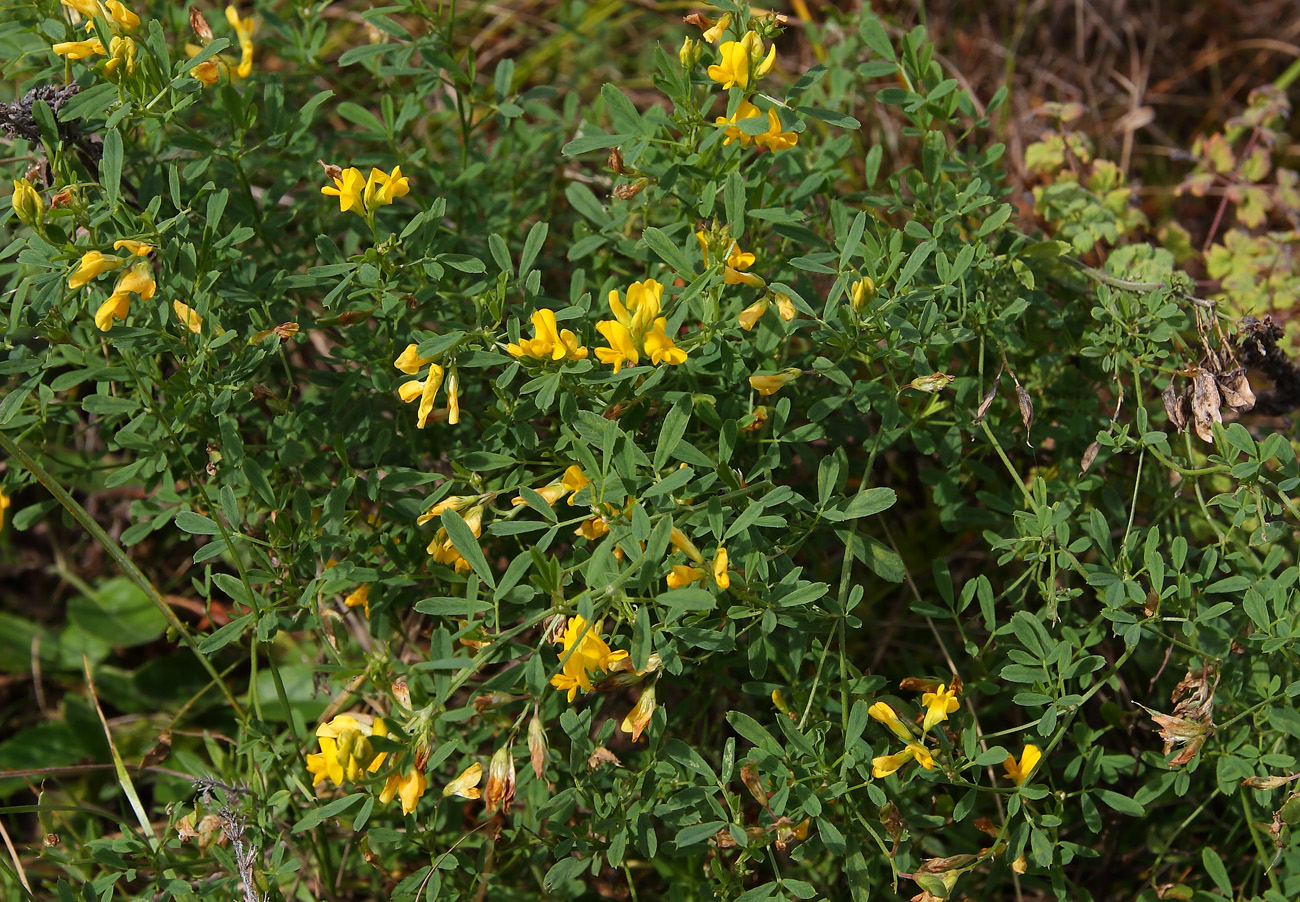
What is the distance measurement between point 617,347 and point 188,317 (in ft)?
2.60

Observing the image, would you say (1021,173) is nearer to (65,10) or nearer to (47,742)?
(65,10)

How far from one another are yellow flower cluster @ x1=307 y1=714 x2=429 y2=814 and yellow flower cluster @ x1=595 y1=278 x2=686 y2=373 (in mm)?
734

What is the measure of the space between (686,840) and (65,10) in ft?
6.58

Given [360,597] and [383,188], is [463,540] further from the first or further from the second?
[383,188]

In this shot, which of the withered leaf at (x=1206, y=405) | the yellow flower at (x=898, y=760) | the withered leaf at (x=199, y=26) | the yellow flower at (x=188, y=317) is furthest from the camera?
the withered leaf at (x=199, y=26)

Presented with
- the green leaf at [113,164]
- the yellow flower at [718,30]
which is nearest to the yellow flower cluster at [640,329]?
the yellow flower at [718,30]

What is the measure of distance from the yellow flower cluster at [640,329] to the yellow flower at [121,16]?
1.03 metres

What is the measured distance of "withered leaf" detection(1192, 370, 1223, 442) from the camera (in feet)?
6.54

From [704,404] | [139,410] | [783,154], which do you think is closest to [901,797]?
[704,404]

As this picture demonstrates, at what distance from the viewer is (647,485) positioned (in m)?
1.86

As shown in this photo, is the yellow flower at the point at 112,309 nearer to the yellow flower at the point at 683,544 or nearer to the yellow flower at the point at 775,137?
the yellow flower at the point at 683,544

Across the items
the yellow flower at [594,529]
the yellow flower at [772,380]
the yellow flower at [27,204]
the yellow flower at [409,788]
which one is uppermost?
the yellow flower at [27,204]

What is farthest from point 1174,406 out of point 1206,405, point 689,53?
point 689,53

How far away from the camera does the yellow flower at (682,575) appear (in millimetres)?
1734
